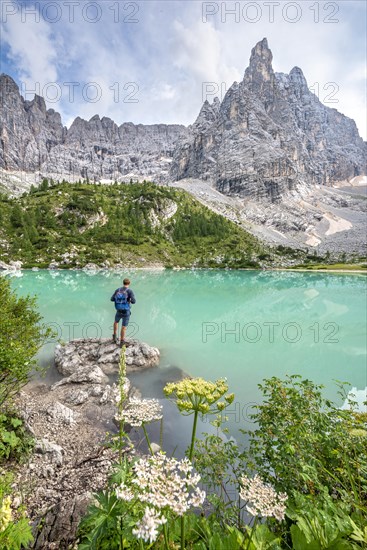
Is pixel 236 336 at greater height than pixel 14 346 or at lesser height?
lesser

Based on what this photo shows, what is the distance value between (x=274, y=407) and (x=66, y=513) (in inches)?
142

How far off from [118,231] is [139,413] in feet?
407

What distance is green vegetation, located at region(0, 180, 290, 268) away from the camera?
9712cm

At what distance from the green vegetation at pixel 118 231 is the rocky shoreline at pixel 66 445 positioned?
267ft

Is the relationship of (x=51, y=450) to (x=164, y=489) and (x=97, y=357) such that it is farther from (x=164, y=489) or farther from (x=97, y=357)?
(x=97, y=357)

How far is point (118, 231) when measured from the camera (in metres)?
122

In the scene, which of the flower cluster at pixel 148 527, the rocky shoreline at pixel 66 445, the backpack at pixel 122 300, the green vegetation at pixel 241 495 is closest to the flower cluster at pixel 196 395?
the green vegetation at pixel 241 495

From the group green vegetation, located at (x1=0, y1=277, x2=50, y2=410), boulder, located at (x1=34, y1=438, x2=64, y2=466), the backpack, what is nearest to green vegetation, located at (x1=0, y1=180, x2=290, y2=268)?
the backpack

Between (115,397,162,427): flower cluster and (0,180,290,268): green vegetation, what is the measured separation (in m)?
89.8

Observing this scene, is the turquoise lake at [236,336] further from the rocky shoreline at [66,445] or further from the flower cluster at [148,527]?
the flower cluster at [148,527]

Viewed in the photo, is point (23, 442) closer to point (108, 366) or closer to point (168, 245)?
point (108, 366)

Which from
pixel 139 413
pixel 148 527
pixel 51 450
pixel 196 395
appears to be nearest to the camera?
pixel 148 527

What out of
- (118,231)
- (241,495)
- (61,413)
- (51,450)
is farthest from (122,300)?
(118,231)

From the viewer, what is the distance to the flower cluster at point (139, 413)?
2838 millimetres
